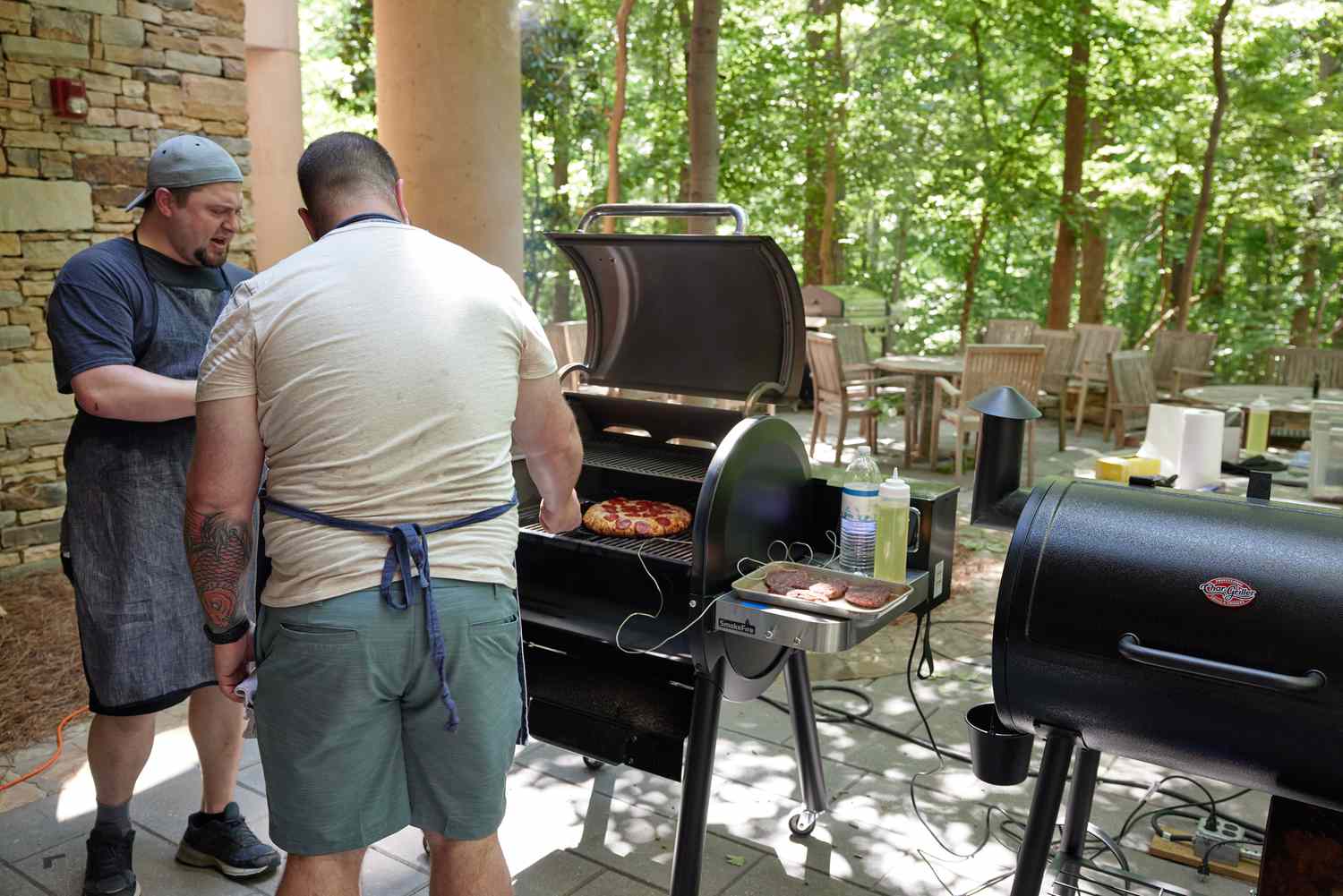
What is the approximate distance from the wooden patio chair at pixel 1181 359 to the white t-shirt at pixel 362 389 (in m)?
10.3

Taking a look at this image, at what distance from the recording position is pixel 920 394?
9742 mm

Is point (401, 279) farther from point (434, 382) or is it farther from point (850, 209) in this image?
point (850, 209)

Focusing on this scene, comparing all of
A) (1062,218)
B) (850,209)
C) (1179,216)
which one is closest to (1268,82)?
(1062,218)

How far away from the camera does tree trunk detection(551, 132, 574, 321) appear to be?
15891 millimetres

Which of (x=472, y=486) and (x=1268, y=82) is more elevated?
(x=1268, y=82)

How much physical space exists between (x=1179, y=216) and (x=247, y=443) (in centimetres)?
1644

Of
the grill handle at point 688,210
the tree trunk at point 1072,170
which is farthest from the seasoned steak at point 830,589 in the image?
the tree trunk at point 1072,170

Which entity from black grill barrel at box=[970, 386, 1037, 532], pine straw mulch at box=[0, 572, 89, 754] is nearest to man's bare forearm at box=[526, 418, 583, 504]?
black grill barrel at box=[970, 386, 1037, 532]

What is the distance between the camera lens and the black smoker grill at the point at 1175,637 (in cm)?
→ 190

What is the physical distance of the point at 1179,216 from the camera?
15789 mm

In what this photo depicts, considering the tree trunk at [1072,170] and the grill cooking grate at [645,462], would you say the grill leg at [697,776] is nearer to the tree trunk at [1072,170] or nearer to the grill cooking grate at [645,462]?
the grill cooking grate at [645,462]

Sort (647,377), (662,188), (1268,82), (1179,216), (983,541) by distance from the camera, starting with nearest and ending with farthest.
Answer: (647,377), (983,541), (1268,82), (1179,216), (662,188)

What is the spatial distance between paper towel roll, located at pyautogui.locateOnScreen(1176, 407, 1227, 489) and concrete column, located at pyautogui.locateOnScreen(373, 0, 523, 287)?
2548mm

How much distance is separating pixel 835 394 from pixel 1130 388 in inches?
113
